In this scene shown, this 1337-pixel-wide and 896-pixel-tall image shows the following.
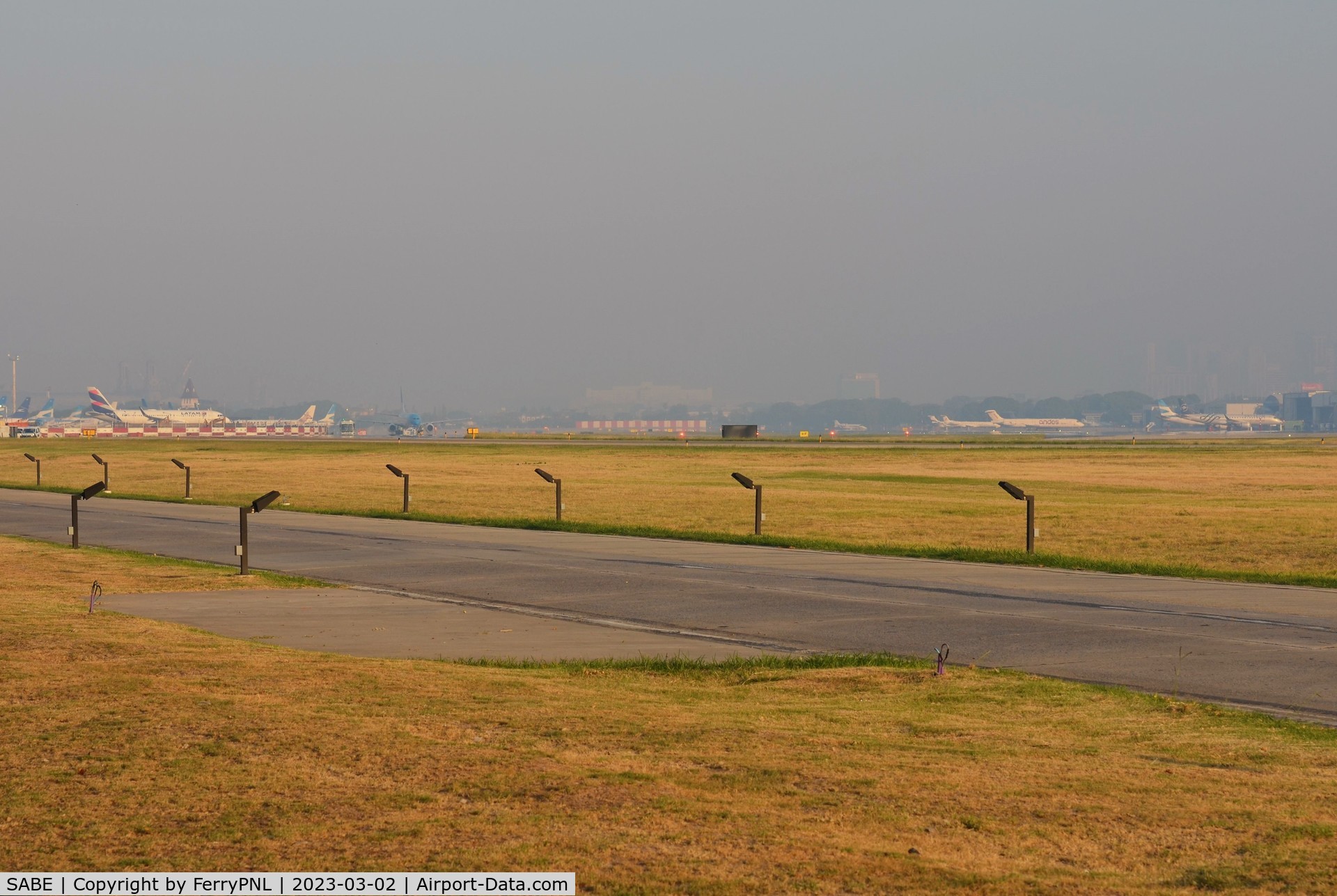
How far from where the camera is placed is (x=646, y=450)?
93250 millimetres

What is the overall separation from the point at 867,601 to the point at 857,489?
3602cm

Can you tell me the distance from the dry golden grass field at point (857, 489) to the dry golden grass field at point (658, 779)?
15894 mm

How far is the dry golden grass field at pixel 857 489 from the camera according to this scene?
33.2 meters

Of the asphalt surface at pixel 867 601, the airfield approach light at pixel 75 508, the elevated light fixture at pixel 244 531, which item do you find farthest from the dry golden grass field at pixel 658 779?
the airfield approach light at pixel 75 508

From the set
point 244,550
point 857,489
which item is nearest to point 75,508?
point 244,550

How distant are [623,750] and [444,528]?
88.3 feet

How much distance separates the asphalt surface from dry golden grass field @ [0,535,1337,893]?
7.82ft

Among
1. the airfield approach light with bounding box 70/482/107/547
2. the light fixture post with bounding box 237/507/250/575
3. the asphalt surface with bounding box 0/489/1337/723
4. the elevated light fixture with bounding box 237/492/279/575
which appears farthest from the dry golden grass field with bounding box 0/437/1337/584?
the light fixture post with bounding box 237/507/250/575

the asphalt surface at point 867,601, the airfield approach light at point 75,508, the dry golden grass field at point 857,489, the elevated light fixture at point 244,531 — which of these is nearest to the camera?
the asphalt surface at point 867,601

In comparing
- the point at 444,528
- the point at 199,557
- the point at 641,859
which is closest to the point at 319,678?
the point at 641,859

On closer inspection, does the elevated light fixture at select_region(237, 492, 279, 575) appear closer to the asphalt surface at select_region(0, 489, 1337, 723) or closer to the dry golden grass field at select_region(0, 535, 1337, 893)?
the asphalt surface at select_region(0, 489, 1337, 723)

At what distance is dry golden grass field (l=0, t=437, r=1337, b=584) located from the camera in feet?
109

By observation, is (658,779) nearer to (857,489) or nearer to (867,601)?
(867,601)

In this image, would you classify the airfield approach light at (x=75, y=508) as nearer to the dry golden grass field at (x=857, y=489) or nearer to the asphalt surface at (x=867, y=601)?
the asphalt surface at (x=867, y=601)
